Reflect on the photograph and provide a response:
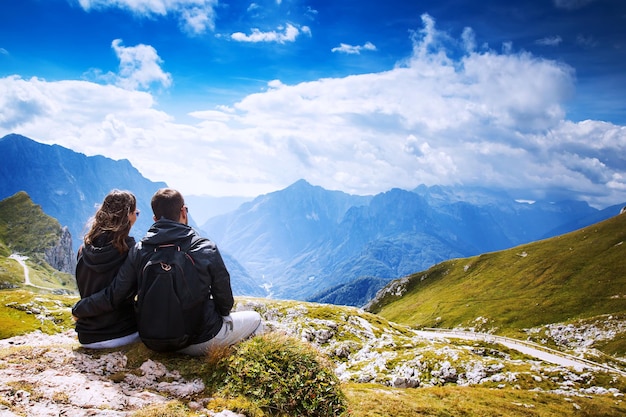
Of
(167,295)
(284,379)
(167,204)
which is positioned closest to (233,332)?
(284,379)

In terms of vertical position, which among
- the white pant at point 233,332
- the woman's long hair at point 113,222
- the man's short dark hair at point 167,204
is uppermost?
the man's short dark hair at point 167,204

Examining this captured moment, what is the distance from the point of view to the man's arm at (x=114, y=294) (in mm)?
10070

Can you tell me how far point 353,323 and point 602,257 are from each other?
5060 inches

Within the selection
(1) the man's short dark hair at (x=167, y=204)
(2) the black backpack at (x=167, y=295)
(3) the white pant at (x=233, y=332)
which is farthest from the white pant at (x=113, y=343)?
(1) the man's short dark hair at (x=167, y=204)

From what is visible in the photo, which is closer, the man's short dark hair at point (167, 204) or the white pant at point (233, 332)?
the man's short dark hair at point (167, 204)

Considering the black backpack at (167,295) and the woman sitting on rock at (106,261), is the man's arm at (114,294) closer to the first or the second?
the black backpack at (167,295)

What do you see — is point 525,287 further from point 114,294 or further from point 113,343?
point 114,294

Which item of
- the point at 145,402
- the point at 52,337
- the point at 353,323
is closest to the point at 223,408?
the point at 145,402

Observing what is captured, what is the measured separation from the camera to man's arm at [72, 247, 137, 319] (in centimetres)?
1007

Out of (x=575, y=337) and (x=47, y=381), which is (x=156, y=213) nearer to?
(x=47, y=381)

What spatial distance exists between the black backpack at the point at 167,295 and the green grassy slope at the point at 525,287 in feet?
385

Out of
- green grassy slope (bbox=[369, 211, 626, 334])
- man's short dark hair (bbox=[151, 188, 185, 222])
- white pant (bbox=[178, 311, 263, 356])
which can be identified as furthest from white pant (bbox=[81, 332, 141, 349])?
green grassy slope (bbox=[369, 211, 626, 334])

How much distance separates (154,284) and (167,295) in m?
0.47

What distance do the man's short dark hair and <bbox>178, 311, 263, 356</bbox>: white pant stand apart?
12.8 feet
